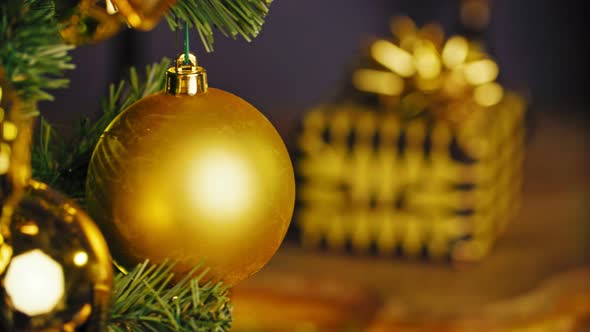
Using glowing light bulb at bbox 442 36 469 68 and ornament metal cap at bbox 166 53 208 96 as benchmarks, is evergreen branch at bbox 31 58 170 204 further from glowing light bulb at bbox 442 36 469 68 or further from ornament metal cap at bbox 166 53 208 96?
glowing light bulb at bbox 442 36 469 68

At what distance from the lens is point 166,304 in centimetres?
40

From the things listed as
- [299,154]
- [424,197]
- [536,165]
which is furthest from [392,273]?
[536,165]

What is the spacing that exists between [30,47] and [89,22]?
33 millimetres

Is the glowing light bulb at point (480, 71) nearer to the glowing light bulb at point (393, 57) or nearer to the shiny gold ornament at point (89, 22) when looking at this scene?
the glowing light bulb at point (393, 57)

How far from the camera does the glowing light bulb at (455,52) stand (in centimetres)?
190

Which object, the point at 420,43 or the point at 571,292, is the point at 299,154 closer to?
the point at 420,43

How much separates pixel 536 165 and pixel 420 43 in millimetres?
758

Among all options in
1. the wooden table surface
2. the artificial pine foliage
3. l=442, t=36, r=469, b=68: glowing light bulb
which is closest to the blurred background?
the wooden table surface

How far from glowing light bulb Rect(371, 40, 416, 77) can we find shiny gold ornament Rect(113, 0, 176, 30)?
4.95 feet

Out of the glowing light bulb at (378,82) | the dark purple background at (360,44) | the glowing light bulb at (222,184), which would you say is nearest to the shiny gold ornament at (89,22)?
the glowing light bulb at (222,184)

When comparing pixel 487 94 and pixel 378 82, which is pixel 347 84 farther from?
pixel 487 94

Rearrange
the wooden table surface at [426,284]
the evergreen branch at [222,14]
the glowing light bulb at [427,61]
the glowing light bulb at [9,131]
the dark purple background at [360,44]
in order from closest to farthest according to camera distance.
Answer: the glowing light bulb at [9,131], the evergreen branch at [222,14], the wooden table surface at [426,284], the glowing light bulb at [427,61], the dark purple background at [360,44]

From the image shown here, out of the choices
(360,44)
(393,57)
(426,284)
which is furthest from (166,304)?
(360,44)

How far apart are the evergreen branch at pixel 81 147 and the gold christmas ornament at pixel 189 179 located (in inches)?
4.3
